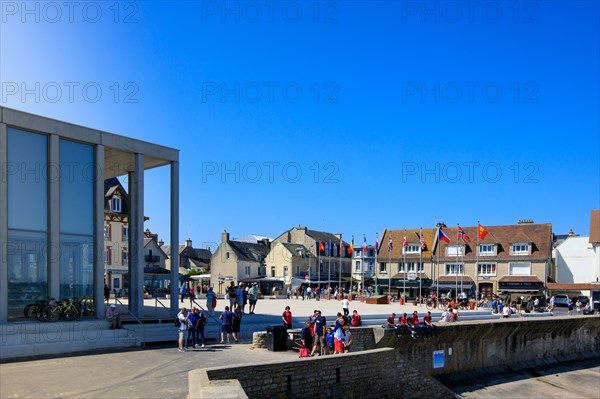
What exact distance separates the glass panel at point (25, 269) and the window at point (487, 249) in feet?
174

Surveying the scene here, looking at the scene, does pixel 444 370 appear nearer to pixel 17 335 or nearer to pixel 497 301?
pixel 497 301

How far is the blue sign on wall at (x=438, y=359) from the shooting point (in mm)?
26812

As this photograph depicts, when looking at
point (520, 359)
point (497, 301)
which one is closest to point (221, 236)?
point (497, 301)

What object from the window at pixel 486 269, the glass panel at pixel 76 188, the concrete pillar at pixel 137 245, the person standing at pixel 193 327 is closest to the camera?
the person standing at pixel 193 327

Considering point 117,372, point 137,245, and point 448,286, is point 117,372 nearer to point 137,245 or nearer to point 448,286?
point 137,245

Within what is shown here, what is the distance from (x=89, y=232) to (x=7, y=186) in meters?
3.33

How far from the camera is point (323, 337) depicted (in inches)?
740

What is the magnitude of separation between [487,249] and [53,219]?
5350 cm

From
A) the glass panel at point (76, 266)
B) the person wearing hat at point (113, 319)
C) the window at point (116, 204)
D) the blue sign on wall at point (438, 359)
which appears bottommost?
the blue sign on wall at point (438, 359)

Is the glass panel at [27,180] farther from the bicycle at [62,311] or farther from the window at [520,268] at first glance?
the window at [520,268]

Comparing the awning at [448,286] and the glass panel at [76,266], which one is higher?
the glass panel at [76,266]

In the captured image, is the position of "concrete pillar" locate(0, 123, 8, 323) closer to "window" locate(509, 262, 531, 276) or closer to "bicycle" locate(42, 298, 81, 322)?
"bicycle" locate(42, 298, 81, 322)

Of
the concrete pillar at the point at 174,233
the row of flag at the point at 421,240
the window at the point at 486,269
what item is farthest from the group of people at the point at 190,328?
the window at the point at 486,269

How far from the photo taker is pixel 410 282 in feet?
201
